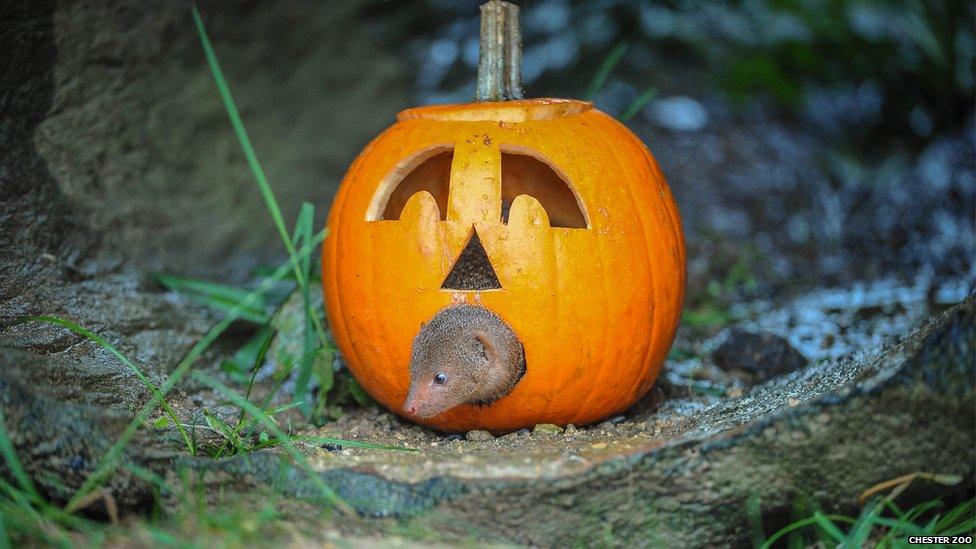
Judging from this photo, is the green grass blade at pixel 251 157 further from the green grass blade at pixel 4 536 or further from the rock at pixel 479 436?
the green grass blade at pixel 4 536

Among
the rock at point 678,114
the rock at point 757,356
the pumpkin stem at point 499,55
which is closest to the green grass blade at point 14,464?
the pumpkin stem at point 499,55

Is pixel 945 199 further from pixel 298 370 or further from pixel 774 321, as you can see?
pixel 298 370

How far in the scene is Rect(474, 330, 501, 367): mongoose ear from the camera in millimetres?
2871

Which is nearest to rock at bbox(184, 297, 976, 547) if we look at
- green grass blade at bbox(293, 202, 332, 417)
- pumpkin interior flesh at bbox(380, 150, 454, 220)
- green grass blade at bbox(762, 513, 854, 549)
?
green grass blade at bbox(762, 513, 854, 549)

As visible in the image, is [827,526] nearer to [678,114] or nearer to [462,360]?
[462,360]

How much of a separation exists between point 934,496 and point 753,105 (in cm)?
452

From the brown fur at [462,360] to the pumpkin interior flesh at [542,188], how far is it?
0.52 metres

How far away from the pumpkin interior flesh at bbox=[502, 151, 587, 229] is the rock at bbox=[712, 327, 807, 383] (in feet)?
3.66

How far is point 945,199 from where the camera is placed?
5977 mm

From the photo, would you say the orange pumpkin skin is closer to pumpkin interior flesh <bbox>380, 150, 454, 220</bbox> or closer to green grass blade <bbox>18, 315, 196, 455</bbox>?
pumpkin interior flesh <bbox>380, 150, 454, 220</bbox>

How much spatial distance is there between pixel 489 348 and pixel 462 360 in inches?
3.8

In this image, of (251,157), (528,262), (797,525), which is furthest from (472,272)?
(797,525)

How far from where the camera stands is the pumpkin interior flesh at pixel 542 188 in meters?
3.26

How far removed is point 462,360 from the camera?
2910mm
